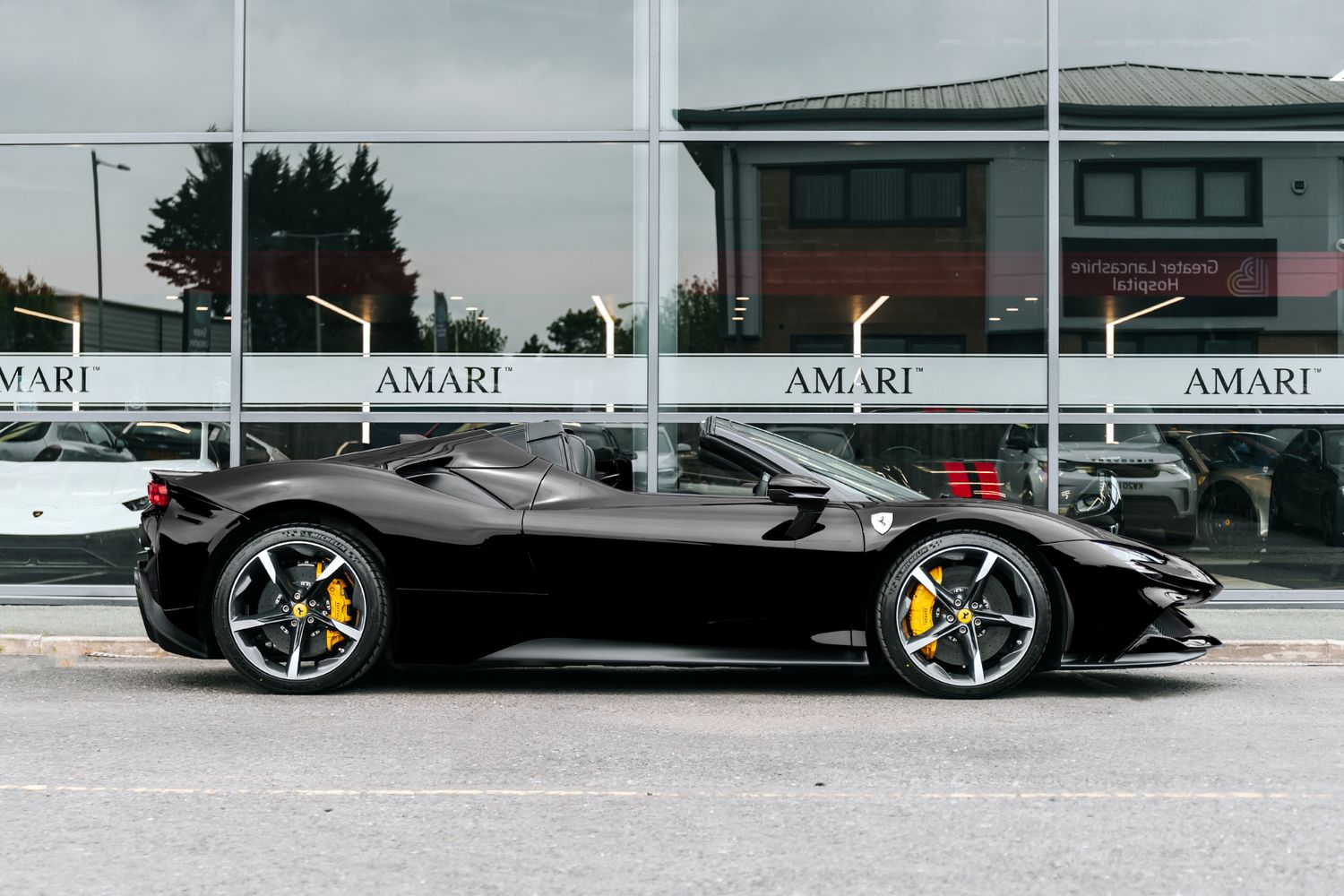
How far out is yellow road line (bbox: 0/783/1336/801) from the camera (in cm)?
433

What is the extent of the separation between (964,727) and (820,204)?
5.08 metres

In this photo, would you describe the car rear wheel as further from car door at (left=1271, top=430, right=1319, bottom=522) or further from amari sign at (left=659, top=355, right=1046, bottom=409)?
amari sign at (left=659, top=355, right=1046, bottom=409)

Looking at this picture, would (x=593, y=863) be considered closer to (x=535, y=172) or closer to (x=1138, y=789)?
(x=1138, y=789)

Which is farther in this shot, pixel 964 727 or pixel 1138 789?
pixel 964 727

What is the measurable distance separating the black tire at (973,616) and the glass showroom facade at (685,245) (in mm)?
3578

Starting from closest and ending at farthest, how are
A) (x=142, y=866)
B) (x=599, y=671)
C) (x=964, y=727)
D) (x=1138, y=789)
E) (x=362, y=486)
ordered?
(x=142, y=866), (x=1138, y=789), (x=964, y=727), (x=362, y=486), (x=599, y=671)

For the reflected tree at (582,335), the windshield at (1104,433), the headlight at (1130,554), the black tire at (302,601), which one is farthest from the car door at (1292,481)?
the black tire at (302,601)

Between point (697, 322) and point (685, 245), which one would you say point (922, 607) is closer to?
point (697, 322)

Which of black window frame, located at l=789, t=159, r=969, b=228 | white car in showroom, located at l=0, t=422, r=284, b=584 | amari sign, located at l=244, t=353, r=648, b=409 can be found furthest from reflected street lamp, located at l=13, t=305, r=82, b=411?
black window frame, located at l=789, t=159, r=969, b=228

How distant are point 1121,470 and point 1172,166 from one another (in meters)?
2.10

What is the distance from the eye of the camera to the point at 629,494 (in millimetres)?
6250

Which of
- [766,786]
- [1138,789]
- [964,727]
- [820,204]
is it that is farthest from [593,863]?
[820,204]

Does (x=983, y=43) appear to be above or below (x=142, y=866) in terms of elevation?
above

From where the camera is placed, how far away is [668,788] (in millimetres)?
4477
